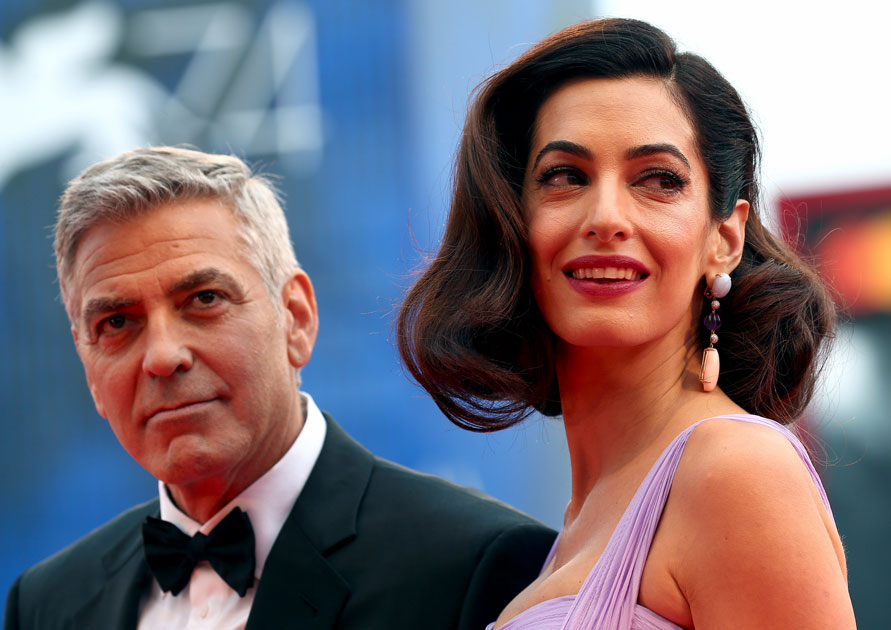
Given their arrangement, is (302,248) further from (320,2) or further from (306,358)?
(306,358)

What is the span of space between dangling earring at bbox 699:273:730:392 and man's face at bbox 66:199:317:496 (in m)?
1.27

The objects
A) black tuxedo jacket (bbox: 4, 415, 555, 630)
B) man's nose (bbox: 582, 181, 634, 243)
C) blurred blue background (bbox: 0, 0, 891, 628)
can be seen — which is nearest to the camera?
man's nose (bbox: 582, 181, 634, 243)

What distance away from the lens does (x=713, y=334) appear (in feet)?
7.85

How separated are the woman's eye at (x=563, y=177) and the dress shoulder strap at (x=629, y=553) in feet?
1.94

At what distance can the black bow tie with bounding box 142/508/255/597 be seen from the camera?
2914 mm

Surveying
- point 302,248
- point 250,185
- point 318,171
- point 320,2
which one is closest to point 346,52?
point 320,2

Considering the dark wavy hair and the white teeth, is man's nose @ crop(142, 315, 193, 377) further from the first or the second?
the white teeth

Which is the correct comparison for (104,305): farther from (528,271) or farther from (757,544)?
(757,544)

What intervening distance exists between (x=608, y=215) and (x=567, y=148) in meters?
0.21

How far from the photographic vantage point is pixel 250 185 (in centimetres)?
330

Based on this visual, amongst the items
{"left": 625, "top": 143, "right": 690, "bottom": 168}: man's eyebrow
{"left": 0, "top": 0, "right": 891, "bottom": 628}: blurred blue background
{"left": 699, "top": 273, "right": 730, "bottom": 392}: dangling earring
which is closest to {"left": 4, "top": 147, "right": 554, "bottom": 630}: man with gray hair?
{"left": 699, "top": 273, "right": 730, "bottom": 392}: dangling earring

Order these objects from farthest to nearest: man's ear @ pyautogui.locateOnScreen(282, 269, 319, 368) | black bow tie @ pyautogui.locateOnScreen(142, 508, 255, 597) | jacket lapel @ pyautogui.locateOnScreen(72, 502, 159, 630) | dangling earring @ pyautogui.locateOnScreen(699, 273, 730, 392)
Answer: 1. man's ear @ pyautogui.locateOnScreen(282, 269, 319, 368)
2. jacket lapel @ pyautogui.locateOnScreen(72, 502, 159, 630)
3. black bow tie @ pyautogui.locateOnScreen(142, 508, 255, 597)
4. dangling earring @ pyautogui.locateOnScreen(699, 273, 730, 392)

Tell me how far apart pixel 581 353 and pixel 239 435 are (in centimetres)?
102

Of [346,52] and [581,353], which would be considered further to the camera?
[346,52]
